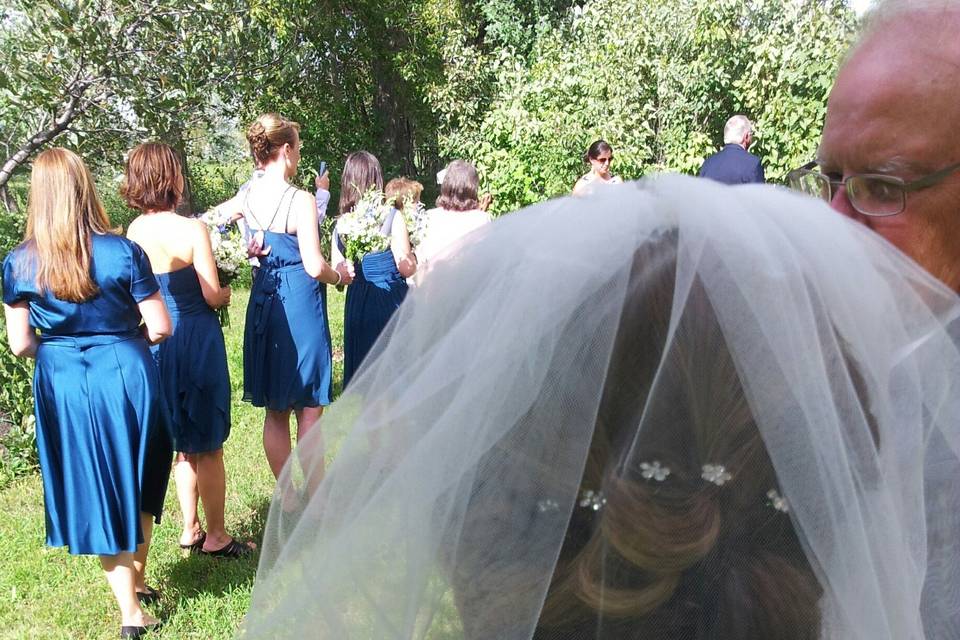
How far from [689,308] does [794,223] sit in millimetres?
170

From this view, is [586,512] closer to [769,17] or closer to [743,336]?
[743,336]

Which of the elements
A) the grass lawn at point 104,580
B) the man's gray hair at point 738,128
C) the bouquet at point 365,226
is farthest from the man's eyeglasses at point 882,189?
the man's gray hair at point 738,128

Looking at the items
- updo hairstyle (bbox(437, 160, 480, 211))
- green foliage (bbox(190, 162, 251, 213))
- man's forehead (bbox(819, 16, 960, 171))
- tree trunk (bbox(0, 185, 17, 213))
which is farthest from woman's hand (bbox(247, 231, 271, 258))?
green foliage (bbox(190, 162, 251, 213))

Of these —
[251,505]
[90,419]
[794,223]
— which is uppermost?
[794,223]

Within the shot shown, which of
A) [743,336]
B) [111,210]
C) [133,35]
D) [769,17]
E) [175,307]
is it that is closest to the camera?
[743,336]

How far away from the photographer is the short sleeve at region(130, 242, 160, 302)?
138 inches

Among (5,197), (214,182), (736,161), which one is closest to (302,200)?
(736,161)

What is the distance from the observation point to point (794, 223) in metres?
0.94

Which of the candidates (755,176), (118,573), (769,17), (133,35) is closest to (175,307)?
(118,573)

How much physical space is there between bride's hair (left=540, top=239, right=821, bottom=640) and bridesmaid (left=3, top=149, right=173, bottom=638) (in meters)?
3.07

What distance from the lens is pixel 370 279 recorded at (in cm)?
578

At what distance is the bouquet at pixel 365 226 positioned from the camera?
18.5 ft

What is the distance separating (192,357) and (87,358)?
0.85 meters

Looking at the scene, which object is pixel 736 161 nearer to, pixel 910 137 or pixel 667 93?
pixel 667 93
